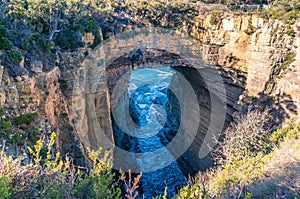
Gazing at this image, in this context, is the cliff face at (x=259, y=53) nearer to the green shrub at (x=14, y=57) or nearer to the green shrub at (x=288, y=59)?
the green shrub at (x=288, y=59)

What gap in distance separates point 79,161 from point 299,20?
33.6 ft

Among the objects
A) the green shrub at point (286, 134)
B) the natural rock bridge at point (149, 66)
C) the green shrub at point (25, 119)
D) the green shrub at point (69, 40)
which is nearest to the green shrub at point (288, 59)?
the natural rock bridge at point (149, 66)

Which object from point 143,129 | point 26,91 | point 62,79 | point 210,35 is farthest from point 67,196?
point 143,129

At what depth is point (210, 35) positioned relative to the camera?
1259 cm

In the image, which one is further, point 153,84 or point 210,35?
point 153,84

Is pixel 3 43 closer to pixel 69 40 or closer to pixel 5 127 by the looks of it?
pixel 5 127

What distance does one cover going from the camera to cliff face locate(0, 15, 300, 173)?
24.2 ft

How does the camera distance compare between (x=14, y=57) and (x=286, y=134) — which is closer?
(x=14, y=57)

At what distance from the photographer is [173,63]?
12930 mm

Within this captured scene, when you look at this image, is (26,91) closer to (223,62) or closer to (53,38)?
(53,38)

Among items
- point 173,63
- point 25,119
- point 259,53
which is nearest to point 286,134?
point 259,53

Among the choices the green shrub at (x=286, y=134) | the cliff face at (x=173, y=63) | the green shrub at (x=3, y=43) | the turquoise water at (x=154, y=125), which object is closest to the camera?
the green shrub at (x=3, y=43)

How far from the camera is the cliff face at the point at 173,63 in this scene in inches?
290

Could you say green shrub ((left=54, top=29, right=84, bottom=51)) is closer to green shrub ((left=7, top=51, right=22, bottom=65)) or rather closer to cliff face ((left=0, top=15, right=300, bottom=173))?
cliff face ((left=0, top=15, right=300, bottom=173))
